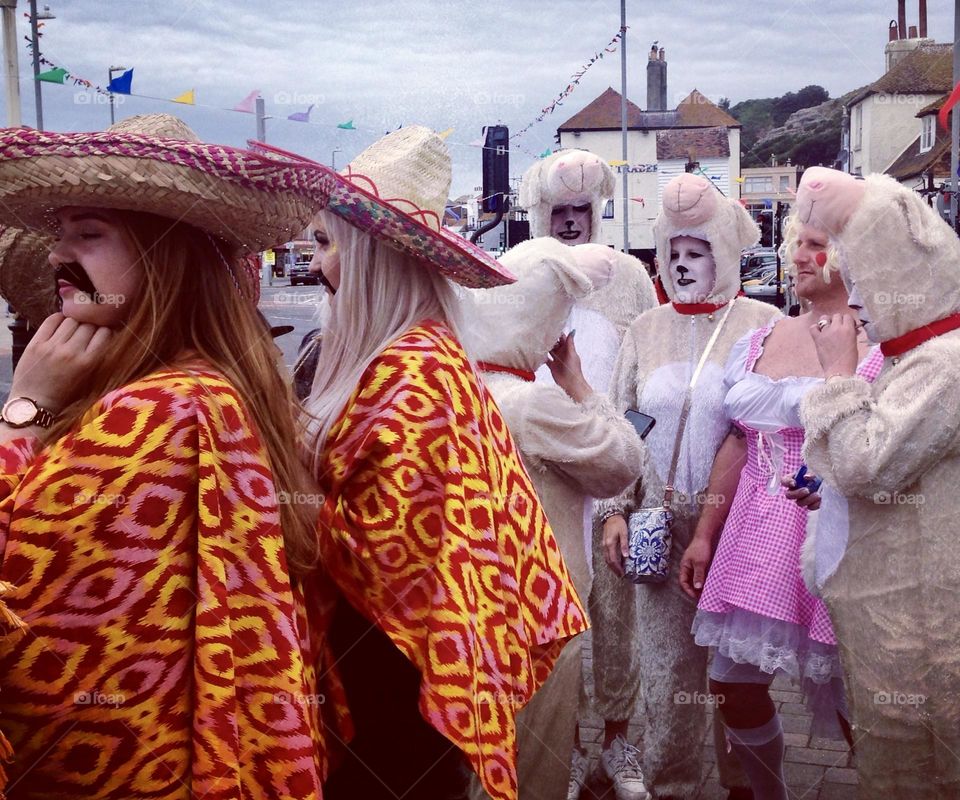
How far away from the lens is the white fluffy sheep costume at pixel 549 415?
3.05 meters

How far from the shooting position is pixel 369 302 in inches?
A: 95.8

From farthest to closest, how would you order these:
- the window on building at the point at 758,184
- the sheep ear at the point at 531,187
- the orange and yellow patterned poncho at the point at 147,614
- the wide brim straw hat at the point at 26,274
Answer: the window on building at the point at 758,184, the sheep ear at the point at 531,187, the wide brim straw hat at the point at 26,274, the orange and yellow patterned poncho at the point at 147,614

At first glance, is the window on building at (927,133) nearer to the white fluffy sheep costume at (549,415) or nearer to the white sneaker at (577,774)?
the white sneaker at (577,774)

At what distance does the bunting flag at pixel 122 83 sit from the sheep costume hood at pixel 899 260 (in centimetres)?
→ 1034

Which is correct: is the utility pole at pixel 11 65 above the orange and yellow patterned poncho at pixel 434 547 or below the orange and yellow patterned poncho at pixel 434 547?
above

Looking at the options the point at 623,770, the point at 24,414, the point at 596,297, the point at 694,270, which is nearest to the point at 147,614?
the point at 24,414

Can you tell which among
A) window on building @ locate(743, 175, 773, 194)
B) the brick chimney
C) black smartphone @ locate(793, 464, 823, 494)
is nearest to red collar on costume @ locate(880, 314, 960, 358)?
black smartphone @ locate(793, 464, 823, 494)

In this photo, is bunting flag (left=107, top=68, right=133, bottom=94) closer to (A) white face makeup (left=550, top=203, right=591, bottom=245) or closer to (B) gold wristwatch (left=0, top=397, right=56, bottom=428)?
(A) white face makeup (left=550, top=203, right=591, bottom=245)

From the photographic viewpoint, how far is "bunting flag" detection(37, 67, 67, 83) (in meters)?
13.5

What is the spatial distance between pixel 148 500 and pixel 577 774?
307cm

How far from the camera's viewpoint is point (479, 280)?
2500 mm

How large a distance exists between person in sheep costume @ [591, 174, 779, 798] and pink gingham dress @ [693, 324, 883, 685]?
27 centimetres

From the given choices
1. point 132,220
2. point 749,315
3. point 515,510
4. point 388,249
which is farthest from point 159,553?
point 749,315

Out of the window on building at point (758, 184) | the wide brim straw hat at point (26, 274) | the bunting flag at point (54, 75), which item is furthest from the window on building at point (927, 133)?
the wide brim straw hat at point (26, 274)
